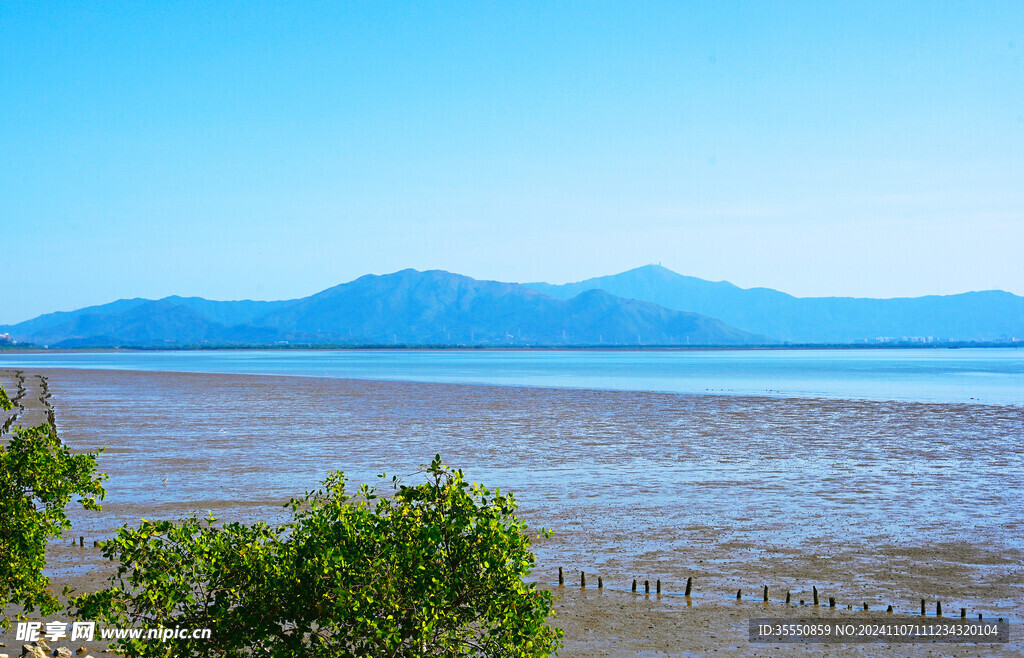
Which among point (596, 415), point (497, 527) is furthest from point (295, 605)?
point (596, 415)

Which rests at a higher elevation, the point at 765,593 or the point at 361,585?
the point at 361,585

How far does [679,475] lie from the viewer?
3412 cm

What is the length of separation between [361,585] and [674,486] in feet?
80.8

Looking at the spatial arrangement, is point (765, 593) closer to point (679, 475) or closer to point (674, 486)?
point (674, 486)

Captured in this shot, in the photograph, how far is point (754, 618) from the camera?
54.4 feet

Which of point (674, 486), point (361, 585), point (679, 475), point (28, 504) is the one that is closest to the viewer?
point (361, 585)

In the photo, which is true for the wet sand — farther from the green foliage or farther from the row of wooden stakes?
the green foliage

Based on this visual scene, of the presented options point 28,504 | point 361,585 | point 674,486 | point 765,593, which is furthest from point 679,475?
point 361,585

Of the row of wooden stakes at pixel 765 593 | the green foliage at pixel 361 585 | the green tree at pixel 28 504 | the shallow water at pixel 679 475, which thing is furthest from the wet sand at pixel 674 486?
the green foliage at pixel 361 585

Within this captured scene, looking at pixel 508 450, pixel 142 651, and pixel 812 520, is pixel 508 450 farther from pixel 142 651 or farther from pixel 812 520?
pixel 142 651

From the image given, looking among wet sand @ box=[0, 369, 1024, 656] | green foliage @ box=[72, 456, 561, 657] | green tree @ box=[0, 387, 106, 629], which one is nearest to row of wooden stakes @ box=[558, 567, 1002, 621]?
wet sand @ box=[0, 369, 1024, 656]

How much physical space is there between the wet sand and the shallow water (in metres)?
0.11

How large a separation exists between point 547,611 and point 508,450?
109ft

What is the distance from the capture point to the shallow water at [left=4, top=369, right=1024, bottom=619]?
20.5 meters
